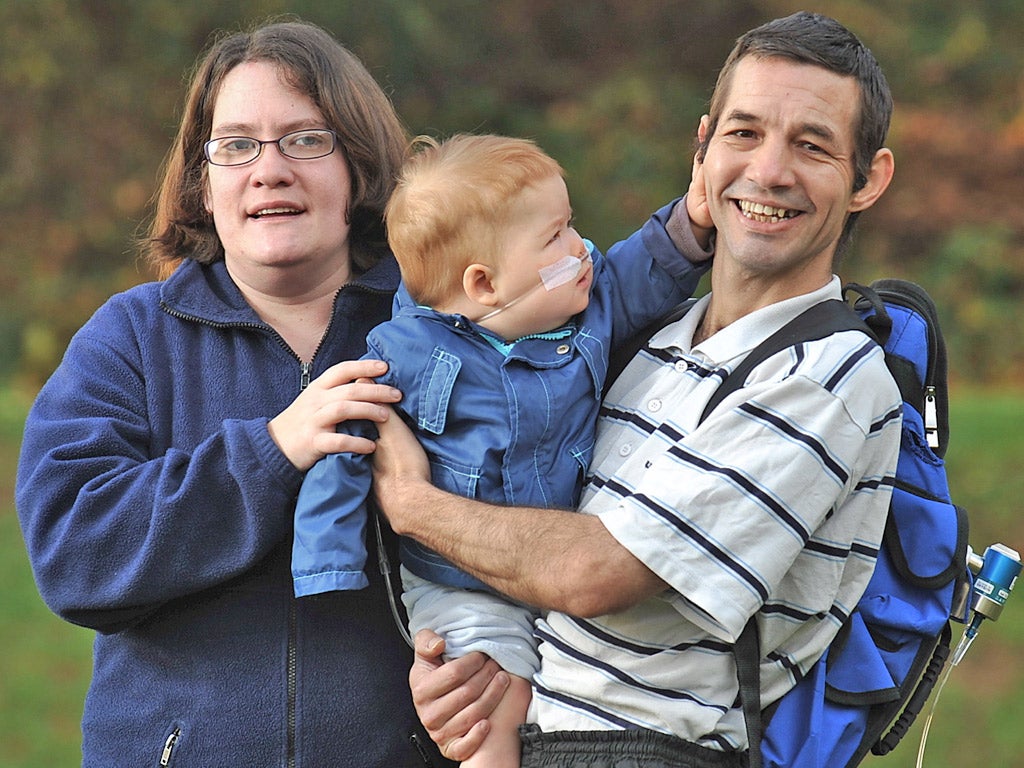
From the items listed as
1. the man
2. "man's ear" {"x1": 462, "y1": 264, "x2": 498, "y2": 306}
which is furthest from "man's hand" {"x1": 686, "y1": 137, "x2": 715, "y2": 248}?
"man's ear" {"x1": 462, "y1": 264, "x2": 498, "y2": 306}

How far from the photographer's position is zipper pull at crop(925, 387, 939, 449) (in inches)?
99.6

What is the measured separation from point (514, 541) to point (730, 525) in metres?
0.36

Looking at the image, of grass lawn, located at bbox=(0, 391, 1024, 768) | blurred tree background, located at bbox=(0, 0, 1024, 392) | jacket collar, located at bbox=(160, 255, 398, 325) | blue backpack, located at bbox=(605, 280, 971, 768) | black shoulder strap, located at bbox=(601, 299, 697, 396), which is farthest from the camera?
blurred tree background, located at bbox=(0, 0, 1024, 392)

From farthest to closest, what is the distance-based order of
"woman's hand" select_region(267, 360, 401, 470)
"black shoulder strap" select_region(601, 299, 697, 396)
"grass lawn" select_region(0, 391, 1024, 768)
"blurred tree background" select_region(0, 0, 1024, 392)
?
"blurred tree background" select_region(0, 0, 1024, 392)
"grass lawn" select_region(0, 391, 1024, 768)
"black shoulder strap" select_region(601, 299, 697, 396)
"woman's hand" select_region(267, 360, 401, 470)

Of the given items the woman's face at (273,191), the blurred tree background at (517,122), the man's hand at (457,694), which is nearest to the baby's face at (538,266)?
the woman's face at (273,191)

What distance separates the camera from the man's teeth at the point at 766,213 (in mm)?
2506

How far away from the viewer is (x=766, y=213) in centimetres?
251

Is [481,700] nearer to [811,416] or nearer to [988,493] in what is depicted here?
[811,416]

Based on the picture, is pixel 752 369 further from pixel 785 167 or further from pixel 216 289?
pixel 216 289

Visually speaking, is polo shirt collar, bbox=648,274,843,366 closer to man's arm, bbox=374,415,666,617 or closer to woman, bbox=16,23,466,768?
man's arm, bbox=374,415,666,617

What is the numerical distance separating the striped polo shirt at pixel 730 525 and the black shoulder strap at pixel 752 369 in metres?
0.03

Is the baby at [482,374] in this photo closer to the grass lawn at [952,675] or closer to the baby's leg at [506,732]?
the baby's leg at [506,732]

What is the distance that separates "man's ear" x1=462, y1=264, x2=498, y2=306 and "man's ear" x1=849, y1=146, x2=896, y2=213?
2.28 feet

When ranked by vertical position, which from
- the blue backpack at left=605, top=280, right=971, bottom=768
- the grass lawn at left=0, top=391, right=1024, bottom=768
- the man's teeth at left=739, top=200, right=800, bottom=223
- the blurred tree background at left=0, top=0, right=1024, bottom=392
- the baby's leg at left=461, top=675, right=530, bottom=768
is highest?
the man's teeth at left=739, top=200, right=800, bottom=223
